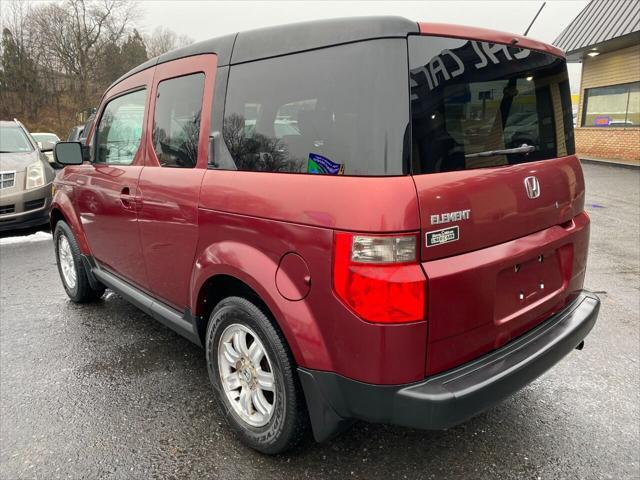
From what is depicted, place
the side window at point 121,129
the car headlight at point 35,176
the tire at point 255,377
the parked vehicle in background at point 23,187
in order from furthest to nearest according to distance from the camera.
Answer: the car headlight at point 35,176
the parked vehicle in background at point 23,187
the side window at point 121,129
the tire at point 255,377

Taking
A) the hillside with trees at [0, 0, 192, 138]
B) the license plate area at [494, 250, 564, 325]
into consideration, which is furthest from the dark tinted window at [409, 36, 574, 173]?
the hillside with trees at [0, 0, 192, 138]

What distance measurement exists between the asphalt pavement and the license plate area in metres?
0.77

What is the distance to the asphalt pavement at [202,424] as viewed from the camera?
2.20 meters

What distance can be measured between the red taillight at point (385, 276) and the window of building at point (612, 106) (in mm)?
17629

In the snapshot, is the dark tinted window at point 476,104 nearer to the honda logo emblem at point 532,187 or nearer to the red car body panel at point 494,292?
the honda logo emblem at point 532,187

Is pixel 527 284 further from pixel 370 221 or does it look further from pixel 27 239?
pixel 27 239

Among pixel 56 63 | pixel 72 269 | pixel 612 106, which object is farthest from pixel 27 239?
pixel 56 63

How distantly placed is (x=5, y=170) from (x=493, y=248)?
7403 millimetres

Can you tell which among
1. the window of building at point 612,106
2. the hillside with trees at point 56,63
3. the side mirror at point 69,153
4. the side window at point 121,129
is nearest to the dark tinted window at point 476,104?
the side window at point 121,129

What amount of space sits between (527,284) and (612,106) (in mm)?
18207

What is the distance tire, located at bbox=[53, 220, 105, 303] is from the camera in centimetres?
404

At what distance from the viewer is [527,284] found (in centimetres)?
209

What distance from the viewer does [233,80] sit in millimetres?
2299

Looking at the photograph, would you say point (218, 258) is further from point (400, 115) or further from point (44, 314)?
point (44, 314)
